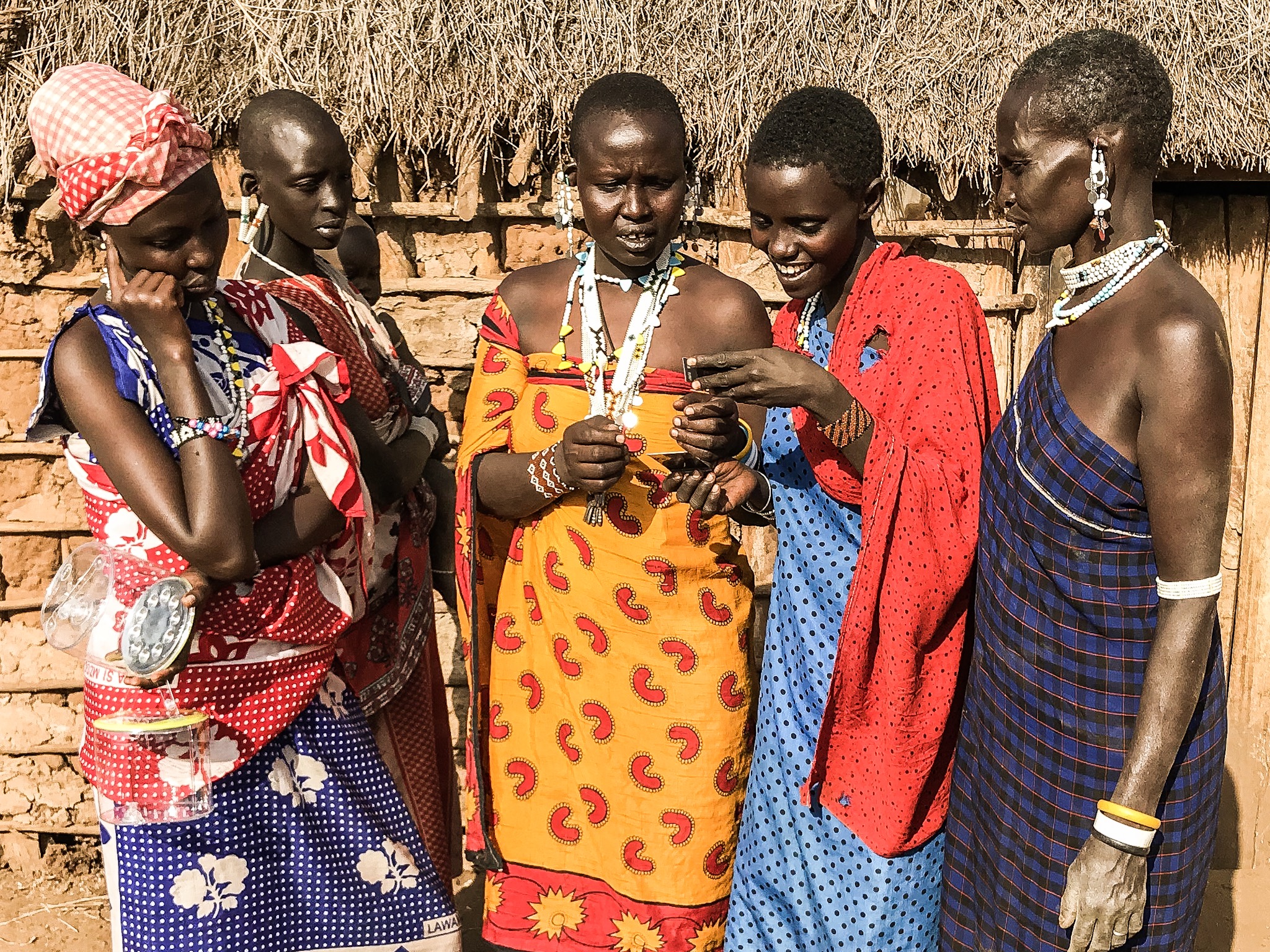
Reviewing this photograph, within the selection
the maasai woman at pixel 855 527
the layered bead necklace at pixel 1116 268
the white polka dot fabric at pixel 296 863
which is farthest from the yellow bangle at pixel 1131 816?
the white polka dot fabric at pixel 296 863

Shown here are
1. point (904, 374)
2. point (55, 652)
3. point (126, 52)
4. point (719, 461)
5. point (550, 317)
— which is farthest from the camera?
point (55, 652)

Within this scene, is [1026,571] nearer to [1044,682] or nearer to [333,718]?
[1044,682]

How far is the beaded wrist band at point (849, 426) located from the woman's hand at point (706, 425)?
0.23m

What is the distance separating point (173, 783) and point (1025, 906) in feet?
5.58

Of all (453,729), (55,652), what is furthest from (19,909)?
(453,729)

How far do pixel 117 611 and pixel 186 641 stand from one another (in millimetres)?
203

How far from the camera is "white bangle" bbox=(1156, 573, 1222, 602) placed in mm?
1914

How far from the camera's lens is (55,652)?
4.22 metres

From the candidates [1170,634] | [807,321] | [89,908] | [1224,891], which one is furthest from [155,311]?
[1224,891]

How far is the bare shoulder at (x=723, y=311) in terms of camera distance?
2758 mm

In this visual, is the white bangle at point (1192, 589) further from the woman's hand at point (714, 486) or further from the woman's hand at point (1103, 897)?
the woman's hand at point (714, 486)

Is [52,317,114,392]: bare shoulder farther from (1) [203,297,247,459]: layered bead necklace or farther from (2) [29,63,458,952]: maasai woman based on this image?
(1) [203,297,247,459]: layered bead necklace

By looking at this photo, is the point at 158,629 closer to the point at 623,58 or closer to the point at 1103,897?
the point at 1103,897

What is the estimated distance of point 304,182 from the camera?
10.2 feet
